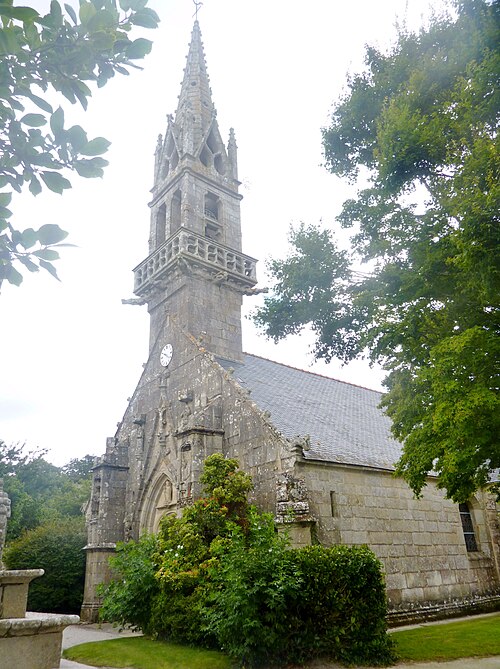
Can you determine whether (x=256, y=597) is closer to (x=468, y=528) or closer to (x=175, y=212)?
(x=468, y=528)

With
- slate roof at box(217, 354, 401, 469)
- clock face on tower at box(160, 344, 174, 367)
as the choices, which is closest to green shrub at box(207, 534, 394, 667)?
slate roof at box(217, 354, 401, 469)

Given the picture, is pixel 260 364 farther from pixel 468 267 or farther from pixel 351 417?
pixel 468 267

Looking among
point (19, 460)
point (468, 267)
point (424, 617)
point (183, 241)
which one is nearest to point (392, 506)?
Result: point (424, 617)

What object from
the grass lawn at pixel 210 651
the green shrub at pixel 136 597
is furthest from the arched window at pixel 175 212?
the grass lawn at pixel 210 651

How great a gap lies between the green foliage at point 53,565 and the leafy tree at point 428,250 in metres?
11.9

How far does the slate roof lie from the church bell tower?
6.68ft

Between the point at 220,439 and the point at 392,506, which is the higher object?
the point at 220,439

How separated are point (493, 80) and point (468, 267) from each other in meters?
3.27

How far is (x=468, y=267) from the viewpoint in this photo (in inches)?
286

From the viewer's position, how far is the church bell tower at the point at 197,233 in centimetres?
1895

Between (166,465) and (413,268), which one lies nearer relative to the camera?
(413,268)

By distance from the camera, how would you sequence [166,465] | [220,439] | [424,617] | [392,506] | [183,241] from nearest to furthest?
1. [424,617]
2. [392,506]
3. [220,439]
4. [166,465]
5. [183,241]

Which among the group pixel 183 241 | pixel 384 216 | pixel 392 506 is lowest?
pixel 392 506

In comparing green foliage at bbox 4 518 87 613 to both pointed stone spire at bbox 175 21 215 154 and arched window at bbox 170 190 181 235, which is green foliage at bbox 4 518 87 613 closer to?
arched window at bbox 170 190 181 235
